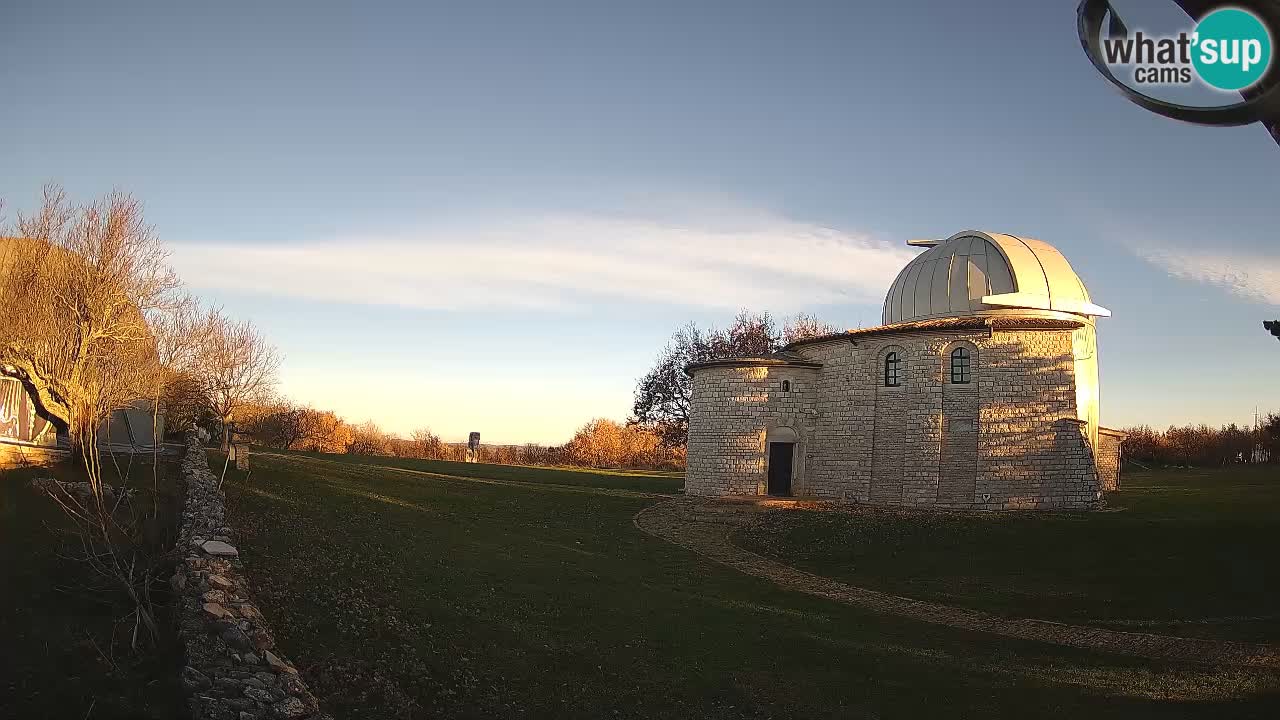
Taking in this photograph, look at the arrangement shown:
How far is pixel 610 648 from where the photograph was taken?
1074 cm

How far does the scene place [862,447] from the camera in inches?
1077

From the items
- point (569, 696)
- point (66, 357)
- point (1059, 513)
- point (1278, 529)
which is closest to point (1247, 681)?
point (569, 696)

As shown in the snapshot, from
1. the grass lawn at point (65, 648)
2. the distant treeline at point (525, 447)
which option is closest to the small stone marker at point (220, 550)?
the grass lawn at point (65, 648)

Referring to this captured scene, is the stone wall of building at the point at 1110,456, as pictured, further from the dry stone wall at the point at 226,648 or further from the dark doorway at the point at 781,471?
the dry stone wall at the point at 226,648

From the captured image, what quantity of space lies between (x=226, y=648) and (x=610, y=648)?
4.88m

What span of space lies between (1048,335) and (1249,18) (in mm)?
24854

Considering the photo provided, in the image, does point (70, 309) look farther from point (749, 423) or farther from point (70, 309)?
point (749, 423)

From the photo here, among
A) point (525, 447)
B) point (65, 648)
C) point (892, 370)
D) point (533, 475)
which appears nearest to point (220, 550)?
point (65, 648)

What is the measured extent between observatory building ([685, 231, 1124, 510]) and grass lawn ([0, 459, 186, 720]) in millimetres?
20742

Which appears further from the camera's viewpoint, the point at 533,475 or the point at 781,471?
the point at 533,475

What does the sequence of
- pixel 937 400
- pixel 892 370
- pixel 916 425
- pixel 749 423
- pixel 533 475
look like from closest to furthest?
pixel 937 400, pixel 916 425, pixel 892 370, pixel 749 423, pixel 533 475

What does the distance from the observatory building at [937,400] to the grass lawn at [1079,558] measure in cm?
195

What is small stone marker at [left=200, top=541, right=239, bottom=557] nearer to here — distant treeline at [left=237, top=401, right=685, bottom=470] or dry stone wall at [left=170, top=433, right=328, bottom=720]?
dry stone wall at [left=170, top=433, right=328, bottom=720]

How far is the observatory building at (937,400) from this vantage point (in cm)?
2459
